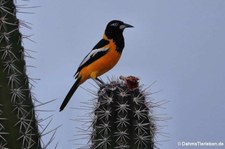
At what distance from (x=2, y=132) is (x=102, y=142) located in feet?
3.95

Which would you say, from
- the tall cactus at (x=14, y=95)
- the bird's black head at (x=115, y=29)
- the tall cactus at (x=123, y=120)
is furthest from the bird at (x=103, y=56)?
the tall cactus at (x=14, y=95)

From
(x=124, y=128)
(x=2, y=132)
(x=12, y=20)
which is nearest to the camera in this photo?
(x=2, y=132)

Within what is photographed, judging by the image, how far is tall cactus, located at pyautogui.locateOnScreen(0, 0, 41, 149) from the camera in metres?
3.95

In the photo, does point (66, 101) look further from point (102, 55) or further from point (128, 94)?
point (128, 94)

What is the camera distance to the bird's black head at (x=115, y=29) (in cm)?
823

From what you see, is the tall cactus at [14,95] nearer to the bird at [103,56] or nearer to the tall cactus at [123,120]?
the tall cactus at [123,120]

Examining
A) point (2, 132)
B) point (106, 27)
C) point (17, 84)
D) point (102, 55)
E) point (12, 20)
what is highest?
point (106, 27)

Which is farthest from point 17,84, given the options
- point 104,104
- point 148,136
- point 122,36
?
point 122,36

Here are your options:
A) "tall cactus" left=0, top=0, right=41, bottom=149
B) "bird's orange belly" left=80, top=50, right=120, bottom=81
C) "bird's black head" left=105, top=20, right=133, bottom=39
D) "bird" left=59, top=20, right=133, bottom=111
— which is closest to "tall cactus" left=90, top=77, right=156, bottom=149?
"tall cactus" left=0, top=0, right=41, bottom=149

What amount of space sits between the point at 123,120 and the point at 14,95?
121cm

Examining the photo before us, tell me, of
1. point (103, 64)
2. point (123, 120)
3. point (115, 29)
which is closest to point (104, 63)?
point (103, 64)

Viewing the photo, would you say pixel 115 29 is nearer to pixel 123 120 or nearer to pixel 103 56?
pixel 103 56

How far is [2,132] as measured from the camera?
3891 millimetres

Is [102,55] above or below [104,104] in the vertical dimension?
above
